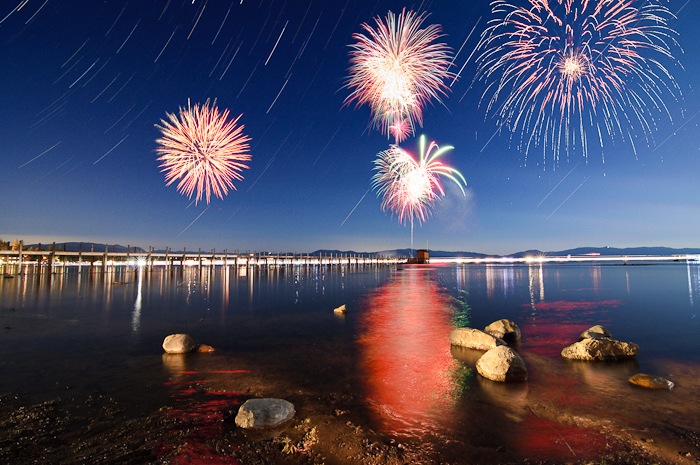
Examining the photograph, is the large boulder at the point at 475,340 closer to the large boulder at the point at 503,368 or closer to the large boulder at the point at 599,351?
the large boulder at the point at 599,351

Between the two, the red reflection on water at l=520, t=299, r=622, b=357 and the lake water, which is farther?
the red reflection on water at l=520, t=299, r=622, b=357

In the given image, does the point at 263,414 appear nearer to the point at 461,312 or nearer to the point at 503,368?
the point at 503,368

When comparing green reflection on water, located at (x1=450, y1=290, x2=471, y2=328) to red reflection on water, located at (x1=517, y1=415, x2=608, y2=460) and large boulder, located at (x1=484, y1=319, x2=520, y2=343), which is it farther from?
red reflection on water, located at (x1=517, y1=415, x2=608, y2=460)

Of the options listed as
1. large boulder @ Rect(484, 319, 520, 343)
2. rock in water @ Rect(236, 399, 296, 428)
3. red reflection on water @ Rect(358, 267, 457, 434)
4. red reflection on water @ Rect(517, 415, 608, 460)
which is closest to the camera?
red reflection on water @ Rect(517, 415, 608, 460)

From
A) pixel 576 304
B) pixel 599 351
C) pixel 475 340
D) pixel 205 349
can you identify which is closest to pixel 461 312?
pixel 475 340

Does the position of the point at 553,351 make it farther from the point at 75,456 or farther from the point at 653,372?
the point at 75,456

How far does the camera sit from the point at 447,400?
28.0 feet

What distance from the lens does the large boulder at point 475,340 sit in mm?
12898

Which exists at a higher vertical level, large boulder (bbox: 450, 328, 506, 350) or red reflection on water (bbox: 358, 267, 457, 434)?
large boulder (bbox: 450, 328, 506, 350)

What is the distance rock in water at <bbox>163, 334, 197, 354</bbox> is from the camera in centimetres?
1232

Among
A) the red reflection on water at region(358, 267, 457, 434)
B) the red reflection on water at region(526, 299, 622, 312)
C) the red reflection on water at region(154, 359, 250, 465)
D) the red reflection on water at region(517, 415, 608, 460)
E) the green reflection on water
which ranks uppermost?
the red reflection on water at region(154, 359, 250, 465)

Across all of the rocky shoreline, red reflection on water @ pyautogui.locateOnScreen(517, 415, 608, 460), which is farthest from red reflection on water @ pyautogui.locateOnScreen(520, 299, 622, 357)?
red reflection on water @ pyautogui.locateOnScreen(517, 415, 608, 460)

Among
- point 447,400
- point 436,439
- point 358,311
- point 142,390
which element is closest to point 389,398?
point 447,400

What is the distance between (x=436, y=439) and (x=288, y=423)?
275 centimetres
